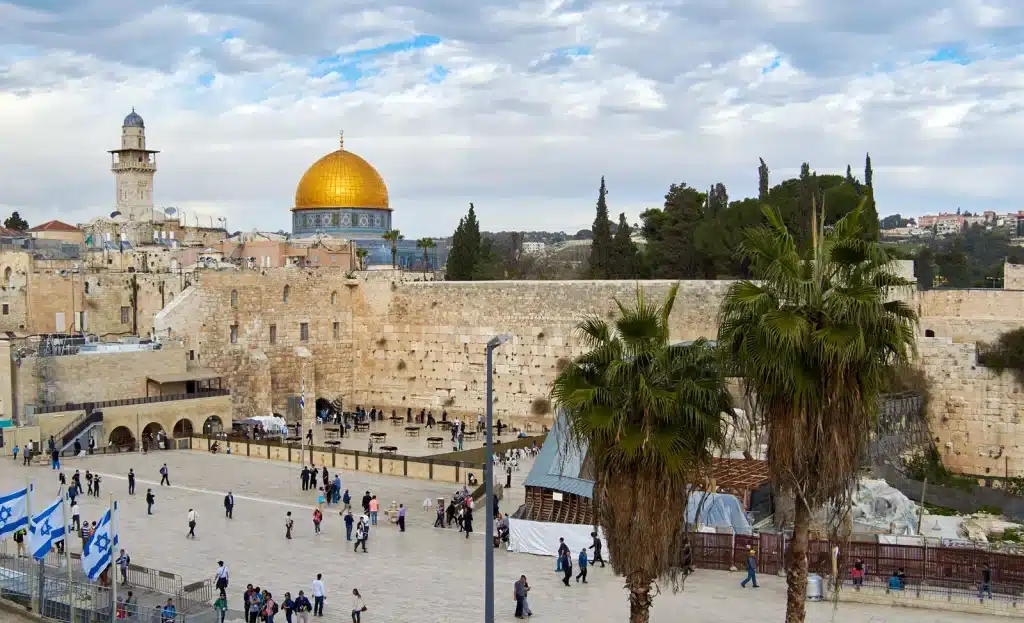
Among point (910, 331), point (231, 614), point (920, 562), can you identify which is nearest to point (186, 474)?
point (231, 614)

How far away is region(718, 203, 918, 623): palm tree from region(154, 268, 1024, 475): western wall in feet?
72.6

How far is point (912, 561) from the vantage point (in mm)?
16938

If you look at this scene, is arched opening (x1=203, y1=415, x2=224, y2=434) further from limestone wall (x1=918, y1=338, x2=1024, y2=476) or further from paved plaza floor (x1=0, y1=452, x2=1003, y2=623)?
limestone wall (x1=918, y1=338, x2=1024, y2=476)

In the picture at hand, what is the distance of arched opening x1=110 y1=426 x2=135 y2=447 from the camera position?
104 ft

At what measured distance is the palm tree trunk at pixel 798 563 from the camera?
10.5m

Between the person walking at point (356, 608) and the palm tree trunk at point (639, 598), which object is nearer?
the palm tree trunk at point (639, 598)

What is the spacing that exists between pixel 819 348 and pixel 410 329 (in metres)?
31.3

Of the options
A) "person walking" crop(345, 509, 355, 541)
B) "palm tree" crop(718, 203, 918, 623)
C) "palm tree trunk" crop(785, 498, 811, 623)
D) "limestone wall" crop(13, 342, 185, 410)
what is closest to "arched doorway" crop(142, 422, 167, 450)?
"limestone wall" crop(13, 342, 185, 410)

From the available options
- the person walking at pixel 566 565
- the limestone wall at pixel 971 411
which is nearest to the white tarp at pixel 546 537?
the person walking at pixel 566 565

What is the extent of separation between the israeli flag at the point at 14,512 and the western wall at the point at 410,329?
1956 centimetres

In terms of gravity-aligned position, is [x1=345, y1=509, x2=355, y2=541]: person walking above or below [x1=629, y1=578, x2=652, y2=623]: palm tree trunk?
below

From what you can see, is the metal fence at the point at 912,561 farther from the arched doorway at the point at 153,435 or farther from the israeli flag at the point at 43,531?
the arched doorway at the point at 153,435

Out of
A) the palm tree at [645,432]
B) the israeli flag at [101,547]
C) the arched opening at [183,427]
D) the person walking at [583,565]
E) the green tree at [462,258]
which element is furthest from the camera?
the green tree at [462,258]

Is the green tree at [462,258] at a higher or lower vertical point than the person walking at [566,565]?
higher
